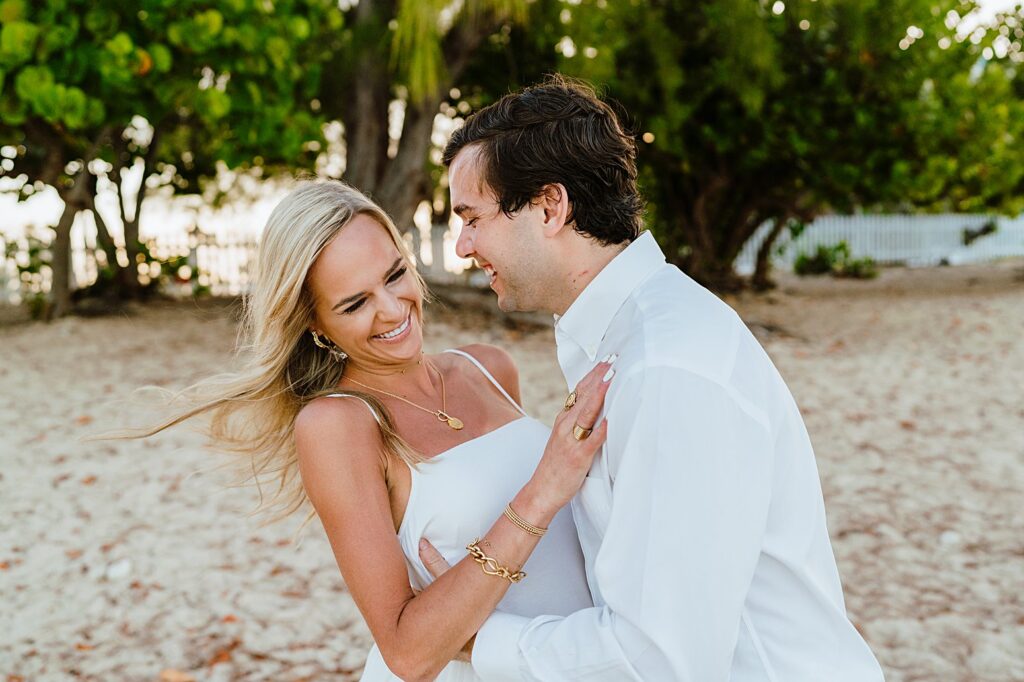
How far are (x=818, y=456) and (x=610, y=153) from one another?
5.38m

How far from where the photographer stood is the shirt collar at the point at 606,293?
187 cm

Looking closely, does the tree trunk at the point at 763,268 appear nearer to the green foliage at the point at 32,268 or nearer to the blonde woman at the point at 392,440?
the green foliage at the point at 32,268

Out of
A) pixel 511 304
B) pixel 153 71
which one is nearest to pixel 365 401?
pixel 511 304

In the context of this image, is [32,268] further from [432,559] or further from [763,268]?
[432,559]

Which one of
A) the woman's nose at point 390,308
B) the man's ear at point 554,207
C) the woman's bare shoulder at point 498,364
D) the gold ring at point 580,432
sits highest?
the man's ear at point 554,207

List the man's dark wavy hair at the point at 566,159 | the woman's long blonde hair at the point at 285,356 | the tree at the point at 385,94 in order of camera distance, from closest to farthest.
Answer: the man's dark wavy hair at the point at 566,159 < the woman's long blonde hair at the point at 285,356 < the tree at the point at 385,94

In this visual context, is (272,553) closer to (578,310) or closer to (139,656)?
(139,656)

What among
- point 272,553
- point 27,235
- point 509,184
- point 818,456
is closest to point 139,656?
point 272,553

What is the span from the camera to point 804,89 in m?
13.2

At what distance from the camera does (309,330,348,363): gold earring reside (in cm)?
255

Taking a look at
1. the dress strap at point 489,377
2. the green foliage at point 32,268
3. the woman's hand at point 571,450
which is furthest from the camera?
the green foliage at point 32,268

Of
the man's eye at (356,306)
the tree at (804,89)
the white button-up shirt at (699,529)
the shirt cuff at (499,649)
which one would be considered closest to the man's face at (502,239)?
the white button-up shirt at (699,529)

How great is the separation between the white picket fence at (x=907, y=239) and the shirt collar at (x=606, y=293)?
2367 centimetres

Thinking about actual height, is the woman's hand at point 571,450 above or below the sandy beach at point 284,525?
above
